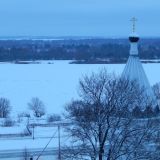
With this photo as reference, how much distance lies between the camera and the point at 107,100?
Answer: 10.6m

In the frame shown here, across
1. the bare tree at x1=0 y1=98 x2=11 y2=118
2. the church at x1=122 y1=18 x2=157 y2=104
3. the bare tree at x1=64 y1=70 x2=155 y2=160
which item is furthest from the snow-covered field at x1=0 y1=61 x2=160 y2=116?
the bare tree at x1=64 y1=70 x2=155 y2=160

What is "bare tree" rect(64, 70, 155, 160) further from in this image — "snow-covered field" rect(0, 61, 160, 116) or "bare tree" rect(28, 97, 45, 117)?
"bare tree" rect(28, 97, 45, 117)

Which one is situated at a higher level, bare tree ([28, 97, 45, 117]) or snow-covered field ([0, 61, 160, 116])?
snow-covered field ([0, 61, 160, 116])

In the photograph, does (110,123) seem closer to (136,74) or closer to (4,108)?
(136,74)

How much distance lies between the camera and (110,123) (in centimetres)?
1040

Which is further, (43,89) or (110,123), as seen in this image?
(43,89)

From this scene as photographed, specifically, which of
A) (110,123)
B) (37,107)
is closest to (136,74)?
(110,123)

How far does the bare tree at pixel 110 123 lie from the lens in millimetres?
10375

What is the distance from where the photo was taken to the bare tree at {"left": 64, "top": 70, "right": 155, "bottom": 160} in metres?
10.4

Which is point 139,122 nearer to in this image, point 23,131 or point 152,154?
point 152,154

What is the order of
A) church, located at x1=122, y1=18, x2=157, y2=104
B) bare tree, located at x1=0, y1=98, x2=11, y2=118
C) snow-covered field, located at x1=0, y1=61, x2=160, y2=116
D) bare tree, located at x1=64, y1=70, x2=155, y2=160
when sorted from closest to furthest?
bare tree, located at x1=64, y1=70, x2=155, y2=160
church, located at x1=122, y1=18, x2=157, y2=104
bare tree, located at x1=0, y1=98, x2=11, y2=118
snow-covered field, located at x1=0, y1=61, x2=160, y2=116

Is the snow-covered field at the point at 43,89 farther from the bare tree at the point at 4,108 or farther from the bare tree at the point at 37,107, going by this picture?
the bare tree at the point at 4,108

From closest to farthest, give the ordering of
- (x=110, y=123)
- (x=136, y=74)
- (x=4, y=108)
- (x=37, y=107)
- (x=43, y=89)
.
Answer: (x=110, y=123)
(x=136, y=74)
(x=37, y=107)
(x=4, y=108)
(x=43, y=89)

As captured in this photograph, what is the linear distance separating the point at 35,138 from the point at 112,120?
23.3 ft
